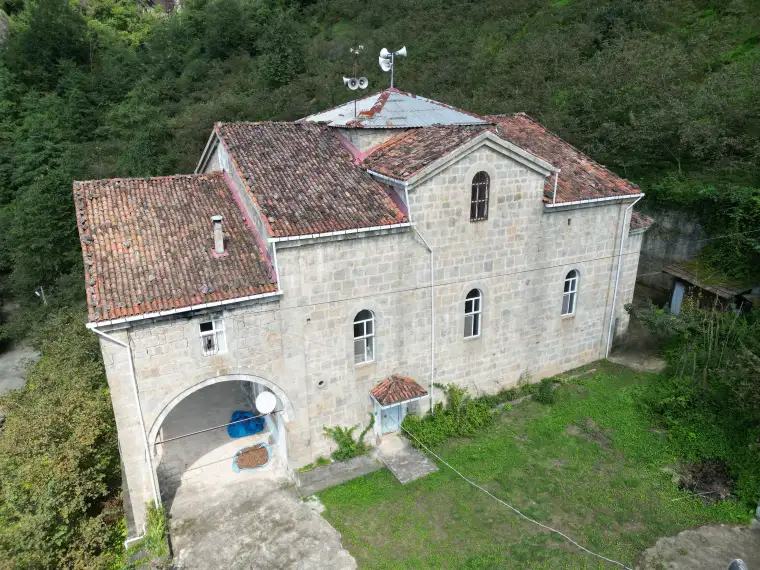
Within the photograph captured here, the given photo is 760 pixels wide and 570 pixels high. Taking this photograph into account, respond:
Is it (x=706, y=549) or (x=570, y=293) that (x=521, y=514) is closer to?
(x=706, y=549)

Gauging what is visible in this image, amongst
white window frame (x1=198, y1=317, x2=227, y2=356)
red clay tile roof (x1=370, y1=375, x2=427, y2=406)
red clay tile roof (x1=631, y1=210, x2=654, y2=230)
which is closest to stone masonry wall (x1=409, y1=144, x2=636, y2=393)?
red clay tile roof (x1=631, y1=210, x2=654, y2=230)

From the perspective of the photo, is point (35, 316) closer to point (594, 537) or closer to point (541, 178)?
point (541, 178)

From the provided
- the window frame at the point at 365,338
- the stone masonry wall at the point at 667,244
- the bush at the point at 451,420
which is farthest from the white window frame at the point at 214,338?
the stone masonry wall at the point at 667,244

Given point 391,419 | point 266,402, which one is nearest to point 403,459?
point 391,419

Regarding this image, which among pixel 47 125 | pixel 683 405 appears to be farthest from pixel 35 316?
pixel 683 405

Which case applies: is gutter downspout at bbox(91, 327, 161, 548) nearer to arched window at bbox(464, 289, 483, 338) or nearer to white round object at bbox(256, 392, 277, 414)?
white round object at bbox(256, 392, 277, 414)

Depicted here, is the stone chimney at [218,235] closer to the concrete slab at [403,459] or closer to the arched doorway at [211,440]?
the arched doorway at [211,440]
